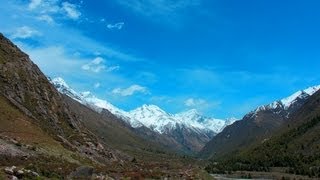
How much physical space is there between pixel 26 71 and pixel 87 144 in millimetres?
32070

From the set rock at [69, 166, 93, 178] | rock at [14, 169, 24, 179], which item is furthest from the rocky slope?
rock at [14, 169, 24, 179]

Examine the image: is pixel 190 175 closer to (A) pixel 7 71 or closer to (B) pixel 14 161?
(B) pixel 14 161

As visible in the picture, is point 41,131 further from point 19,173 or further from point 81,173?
point 19,173

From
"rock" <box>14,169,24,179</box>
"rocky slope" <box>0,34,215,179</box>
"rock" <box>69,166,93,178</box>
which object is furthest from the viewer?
"rocky slope" <box>0,34,215,179</box>

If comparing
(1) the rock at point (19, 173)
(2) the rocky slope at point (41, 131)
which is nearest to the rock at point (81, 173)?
(2) the rocky slope at point (41, 131)

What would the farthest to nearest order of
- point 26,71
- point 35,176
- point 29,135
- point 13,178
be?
point 26,71, point 29,135, point 35,176, point 13,178

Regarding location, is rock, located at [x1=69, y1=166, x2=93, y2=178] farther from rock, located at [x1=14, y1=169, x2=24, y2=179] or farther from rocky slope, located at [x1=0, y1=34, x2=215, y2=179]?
rock, located at [x1=14, y1=169, x2=24, y2=179]

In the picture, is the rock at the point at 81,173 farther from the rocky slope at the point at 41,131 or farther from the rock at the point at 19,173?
the rock at the point at 19,173

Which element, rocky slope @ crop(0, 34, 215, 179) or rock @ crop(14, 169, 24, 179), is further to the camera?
rocky slope @ crop(0, 34, 215, 179)

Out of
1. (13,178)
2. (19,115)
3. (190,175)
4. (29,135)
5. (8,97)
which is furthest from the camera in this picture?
(8,97)

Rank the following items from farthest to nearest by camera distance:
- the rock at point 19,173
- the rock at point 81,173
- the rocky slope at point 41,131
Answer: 1. the rocky slope at point 41,131
2. the rock at point 81,173
3. the rock at point 19,173

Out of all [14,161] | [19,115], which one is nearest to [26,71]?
[19,115]

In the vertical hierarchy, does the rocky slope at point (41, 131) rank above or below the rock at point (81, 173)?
above

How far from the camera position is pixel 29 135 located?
9825 cm
